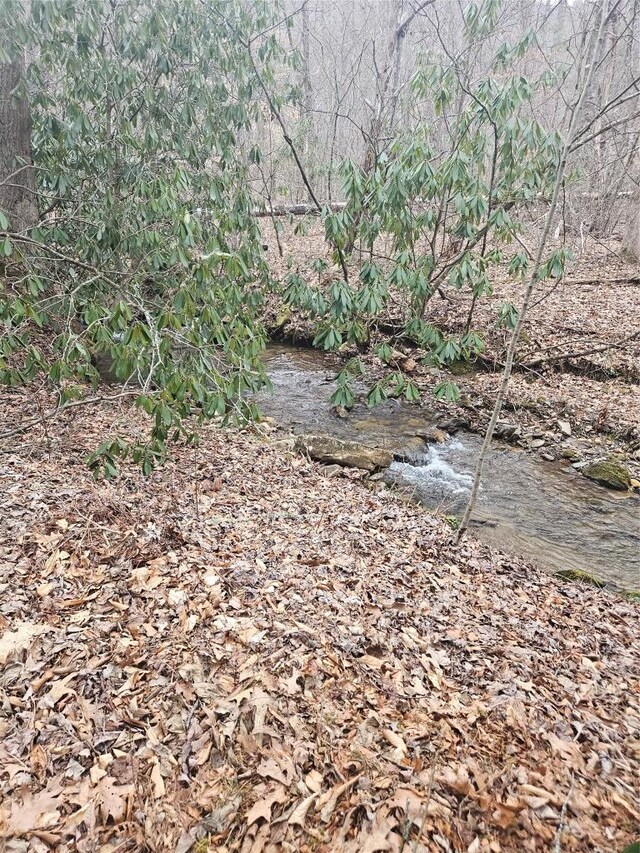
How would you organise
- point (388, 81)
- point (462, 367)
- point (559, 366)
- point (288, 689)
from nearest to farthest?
1. point (288, 689)
2. point (388, 81)
3. point (559, 366)
4. point (462, 367)

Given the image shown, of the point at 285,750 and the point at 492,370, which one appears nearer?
the point at 285,750

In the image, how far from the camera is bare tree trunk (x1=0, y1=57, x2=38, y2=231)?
213 inches

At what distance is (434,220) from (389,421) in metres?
2.92

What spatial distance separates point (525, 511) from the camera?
17.7 feet

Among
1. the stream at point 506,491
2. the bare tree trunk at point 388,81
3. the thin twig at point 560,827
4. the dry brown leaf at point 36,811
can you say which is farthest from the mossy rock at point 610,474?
the dry brown leaf at point 36,811

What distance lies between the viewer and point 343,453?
19.5ft

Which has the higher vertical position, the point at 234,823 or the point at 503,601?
the point at 234,823

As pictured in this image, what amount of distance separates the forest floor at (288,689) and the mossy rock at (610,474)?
2.40 metres

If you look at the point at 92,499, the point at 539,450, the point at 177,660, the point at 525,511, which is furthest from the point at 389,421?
the point at 177,660

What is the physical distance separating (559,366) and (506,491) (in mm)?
3405

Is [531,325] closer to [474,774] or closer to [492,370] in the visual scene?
[492,370]

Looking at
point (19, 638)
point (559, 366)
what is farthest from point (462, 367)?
point (19, 638)

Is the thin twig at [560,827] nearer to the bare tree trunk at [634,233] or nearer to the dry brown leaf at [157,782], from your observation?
the dry brown leaf at [157,782]

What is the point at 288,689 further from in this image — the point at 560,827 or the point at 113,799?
the point at 560,827
